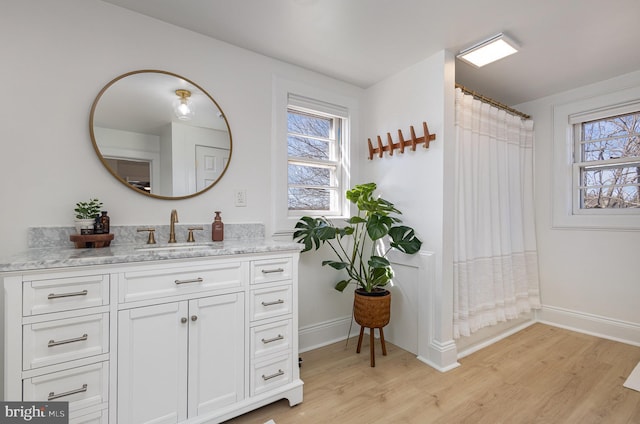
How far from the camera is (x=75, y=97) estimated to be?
1.76m

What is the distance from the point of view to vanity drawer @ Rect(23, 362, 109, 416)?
1.23 m

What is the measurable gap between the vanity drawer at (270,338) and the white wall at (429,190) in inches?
47.6

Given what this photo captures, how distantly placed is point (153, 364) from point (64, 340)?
0.38 m

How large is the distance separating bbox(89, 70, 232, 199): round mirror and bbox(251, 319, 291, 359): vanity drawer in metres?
1.03

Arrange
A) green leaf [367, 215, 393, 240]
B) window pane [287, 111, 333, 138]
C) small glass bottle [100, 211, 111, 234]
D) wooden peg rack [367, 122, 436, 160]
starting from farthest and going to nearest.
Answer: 1. window pane [287, 111, 333, 138]
2. wooden peg rack [367, 122, 436, 160]
3. green leaf [367, 215, 393, 240]
4. small glass bottle [100, 211, 111, 234]

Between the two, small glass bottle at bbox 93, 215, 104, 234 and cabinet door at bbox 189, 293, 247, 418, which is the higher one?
small glass bottle at bbox 93, 215, 104, 234

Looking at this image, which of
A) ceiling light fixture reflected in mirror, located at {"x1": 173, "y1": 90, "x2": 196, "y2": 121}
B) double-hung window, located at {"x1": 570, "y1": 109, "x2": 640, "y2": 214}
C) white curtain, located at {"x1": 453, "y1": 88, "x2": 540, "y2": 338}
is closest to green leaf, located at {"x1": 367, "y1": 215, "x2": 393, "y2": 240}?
white curtain, located at {"x1": 453, "y1": 88, "x2": 540, "y2": 338}

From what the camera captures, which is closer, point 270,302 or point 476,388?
point 270,302

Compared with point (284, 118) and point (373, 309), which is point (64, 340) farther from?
point (284, 118)

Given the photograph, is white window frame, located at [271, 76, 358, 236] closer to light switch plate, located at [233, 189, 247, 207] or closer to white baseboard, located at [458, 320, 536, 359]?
light switch plate, located at [233, 189, 247, 207]

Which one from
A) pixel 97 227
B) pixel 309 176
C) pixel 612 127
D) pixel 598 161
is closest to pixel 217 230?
pixel 97 227

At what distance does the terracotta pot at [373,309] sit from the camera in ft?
7.70

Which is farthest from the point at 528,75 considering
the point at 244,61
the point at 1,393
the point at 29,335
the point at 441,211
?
the point at 1,393

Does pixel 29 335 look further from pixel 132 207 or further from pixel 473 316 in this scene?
pixel 473 316
